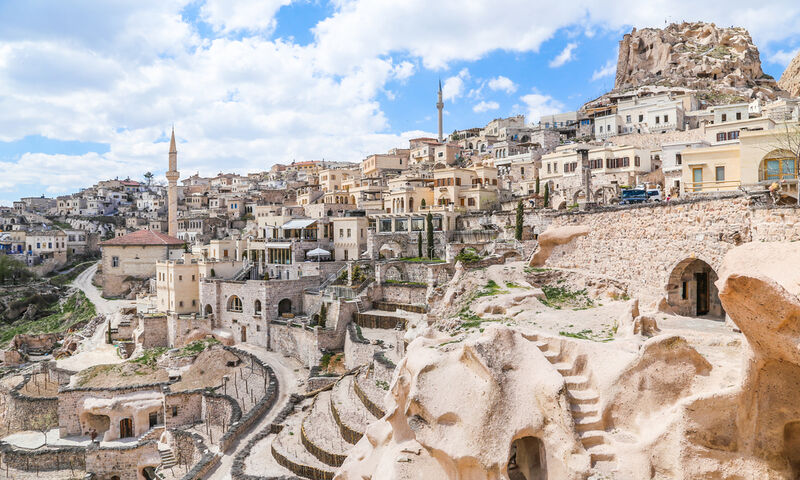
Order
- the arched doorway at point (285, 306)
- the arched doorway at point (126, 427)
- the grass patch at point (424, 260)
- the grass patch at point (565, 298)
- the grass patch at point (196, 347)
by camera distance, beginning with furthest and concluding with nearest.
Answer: the arched doorway at point (285, 306)
the grass patch at point (424, 260)
the grass patch at point (196, 347)
the arched doorway at point (126, 427)
the grass patch at point (565, 298)

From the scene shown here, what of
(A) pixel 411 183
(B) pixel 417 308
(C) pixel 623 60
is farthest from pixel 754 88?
(B) pixel 417 308

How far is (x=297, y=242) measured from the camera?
1778 inches

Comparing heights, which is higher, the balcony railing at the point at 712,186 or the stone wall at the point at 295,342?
the balcony railing at the point at 712,186

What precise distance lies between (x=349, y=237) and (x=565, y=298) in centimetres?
2942

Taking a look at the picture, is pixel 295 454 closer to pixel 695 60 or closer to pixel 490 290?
pixel 490 290

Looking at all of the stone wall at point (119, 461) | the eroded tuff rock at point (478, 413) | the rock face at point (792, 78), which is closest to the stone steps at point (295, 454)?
the eroded tuff rock at point (478, 413)

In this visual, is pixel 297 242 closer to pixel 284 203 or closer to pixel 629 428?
pixel 284 203

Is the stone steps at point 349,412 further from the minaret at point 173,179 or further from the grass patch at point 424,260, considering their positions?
the minaret at point 173,179

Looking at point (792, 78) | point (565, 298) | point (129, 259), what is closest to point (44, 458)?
point (565, 298)

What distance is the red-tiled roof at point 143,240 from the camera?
5656 centimetres

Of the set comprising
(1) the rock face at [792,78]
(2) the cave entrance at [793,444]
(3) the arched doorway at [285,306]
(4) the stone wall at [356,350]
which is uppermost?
(1) the rock face at [792,78]

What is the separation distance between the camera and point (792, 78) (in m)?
66.9

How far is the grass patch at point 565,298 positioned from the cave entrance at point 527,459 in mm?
6639

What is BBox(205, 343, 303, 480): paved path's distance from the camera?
68.0ft
